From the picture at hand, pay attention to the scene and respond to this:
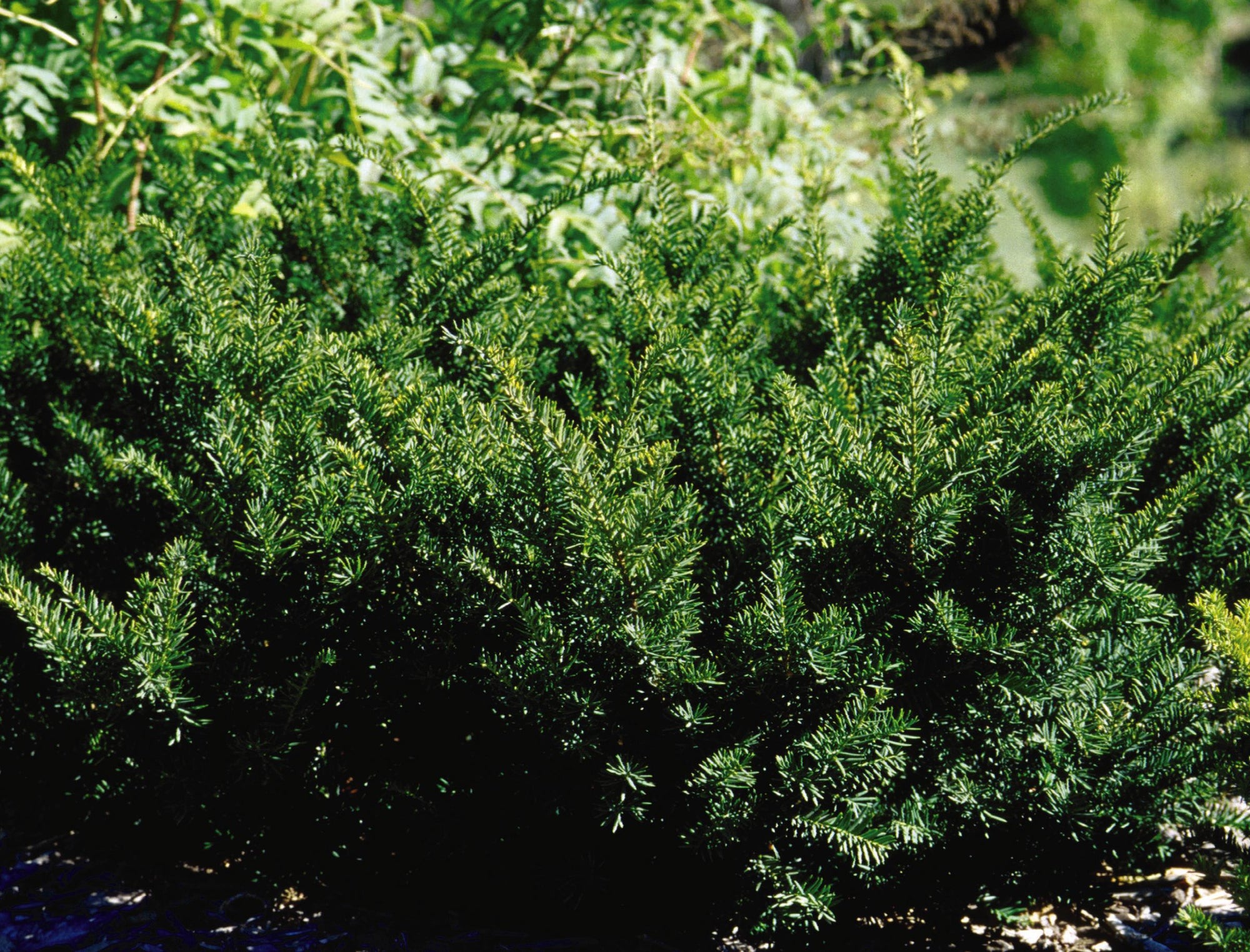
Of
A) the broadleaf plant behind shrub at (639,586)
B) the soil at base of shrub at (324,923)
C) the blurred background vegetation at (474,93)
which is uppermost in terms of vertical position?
the blurred background vegetation at (474,93)

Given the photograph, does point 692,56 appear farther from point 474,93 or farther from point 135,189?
point 135,189

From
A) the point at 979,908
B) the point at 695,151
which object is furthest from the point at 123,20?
the point at 979,908

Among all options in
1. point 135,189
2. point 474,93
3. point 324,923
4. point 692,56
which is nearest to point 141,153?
point 135,189

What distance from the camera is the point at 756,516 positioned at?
62.5 inches

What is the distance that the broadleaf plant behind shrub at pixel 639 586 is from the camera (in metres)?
1.39

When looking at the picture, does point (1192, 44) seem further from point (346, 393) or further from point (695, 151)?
point (346, 393)

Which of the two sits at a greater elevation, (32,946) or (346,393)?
(346,393)

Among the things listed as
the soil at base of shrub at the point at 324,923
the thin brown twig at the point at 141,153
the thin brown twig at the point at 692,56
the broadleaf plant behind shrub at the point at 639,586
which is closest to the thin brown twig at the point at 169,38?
the thin brown twig at the point at 141,153

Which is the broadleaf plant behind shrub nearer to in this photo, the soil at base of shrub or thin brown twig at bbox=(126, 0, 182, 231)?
the soil at base of shrub

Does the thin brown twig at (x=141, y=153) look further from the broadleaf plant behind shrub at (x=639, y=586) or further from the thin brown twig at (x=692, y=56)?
the thin brown twig at (x=692, y=56)

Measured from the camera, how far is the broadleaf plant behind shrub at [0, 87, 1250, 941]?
1.39 meters

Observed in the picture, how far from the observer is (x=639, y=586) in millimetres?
1327

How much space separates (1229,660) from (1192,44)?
7248mm

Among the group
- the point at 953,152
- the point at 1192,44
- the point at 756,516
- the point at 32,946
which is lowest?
the point at 32,946
